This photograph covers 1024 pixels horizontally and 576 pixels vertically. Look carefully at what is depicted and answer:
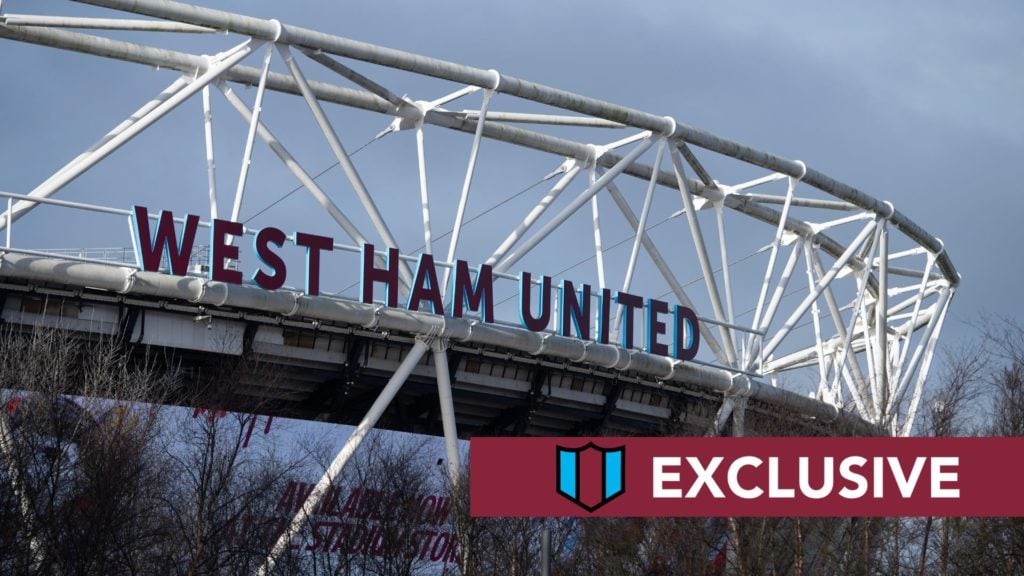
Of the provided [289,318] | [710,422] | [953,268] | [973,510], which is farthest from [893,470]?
[953,268]

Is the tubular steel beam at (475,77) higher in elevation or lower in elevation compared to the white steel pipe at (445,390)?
higher

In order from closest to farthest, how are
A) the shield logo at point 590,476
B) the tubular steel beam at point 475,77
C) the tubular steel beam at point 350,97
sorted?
the shield logo at point 590,476, the tubular steel beam at point 475,77, the tubular steel beam at point 350,97

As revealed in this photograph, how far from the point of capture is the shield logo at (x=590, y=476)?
31.0m

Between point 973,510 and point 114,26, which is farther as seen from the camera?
point 114,26

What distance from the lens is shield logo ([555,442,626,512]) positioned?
3105 cm

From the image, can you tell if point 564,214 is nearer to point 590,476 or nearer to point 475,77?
point 475,77

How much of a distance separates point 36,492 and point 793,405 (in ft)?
81.6

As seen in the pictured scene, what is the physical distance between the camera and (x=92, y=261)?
125ft

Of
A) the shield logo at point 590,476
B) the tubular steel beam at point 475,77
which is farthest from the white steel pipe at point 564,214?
the shield logo at point 590,476

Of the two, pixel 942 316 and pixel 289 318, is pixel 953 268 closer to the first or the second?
pixel 942 316
